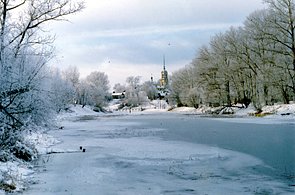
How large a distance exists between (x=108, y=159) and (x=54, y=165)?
95.0 inches

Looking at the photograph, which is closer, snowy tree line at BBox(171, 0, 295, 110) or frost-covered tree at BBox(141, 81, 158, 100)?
snowy tree line at BBox(171, 0, 295, 110)

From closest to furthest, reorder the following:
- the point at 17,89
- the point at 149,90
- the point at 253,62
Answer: the point at 17,89, the point at 253,62, the point at 149,90

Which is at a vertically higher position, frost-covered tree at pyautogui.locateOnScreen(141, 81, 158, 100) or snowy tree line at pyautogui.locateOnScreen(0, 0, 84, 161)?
frost-covered tree at pyautogui.locateOnScreen(141, 81, 158, 100)

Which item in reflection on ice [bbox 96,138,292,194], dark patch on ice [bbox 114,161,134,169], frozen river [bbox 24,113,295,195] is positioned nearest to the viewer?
reflection on ice [bbox 96,138,292,194]

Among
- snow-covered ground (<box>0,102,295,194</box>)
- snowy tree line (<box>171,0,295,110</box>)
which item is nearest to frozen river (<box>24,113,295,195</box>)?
snow-covered ground (<box>0,102,295,194</box>)

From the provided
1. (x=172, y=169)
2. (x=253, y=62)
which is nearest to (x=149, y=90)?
(x=253, y=62)

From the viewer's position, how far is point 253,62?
52844 mm

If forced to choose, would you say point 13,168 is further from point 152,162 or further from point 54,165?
point 152,162

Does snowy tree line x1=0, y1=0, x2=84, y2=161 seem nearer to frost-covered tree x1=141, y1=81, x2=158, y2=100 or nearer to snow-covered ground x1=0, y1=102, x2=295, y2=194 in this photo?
snow-covered ground x1=0, y1=102, x2=295, y2=194

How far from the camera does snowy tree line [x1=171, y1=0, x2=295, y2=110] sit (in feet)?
140

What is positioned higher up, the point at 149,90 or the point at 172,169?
the point at 149,90

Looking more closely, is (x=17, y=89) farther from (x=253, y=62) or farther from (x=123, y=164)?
(x=253, y=62)

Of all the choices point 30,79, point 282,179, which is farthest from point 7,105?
point 282,179

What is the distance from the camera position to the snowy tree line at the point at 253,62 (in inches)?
1674
